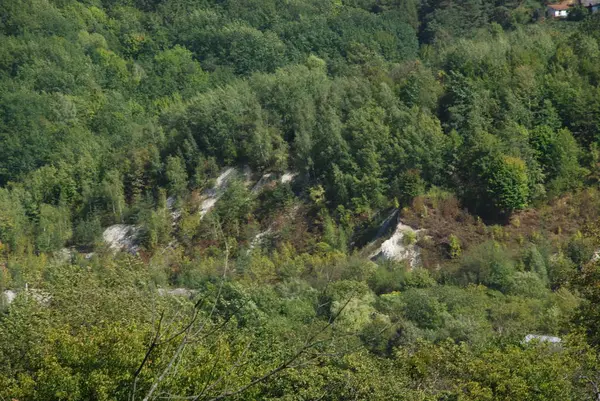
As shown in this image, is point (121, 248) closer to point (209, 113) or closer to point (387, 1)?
point (209, 113)

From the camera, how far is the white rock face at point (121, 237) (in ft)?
192

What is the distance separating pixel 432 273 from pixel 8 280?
19.9 meters

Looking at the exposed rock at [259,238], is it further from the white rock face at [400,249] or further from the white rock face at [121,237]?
the white rock face at [121,237]

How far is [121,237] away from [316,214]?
12.8 meters

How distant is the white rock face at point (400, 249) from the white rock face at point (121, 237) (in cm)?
1611

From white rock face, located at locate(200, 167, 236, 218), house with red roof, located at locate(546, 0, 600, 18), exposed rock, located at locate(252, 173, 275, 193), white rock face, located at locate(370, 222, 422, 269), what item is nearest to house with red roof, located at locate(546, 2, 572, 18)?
house with red roof, located at locate(546, 0, 600, 18)

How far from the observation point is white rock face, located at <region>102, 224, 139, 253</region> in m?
58.4

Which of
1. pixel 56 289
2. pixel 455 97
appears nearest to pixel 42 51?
pixel 455 97

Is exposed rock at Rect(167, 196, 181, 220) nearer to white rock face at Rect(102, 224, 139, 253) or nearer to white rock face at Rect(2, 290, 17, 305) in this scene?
white rock face at Rect(102, 224, 139, 253)

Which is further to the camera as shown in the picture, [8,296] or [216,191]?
[216,191]

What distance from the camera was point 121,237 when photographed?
59781mm

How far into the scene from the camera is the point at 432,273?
45.0 metres

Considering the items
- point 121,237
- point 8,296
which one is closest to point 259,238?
point 121,237

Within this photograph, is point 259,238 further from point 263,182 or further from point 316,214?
point 263,182
